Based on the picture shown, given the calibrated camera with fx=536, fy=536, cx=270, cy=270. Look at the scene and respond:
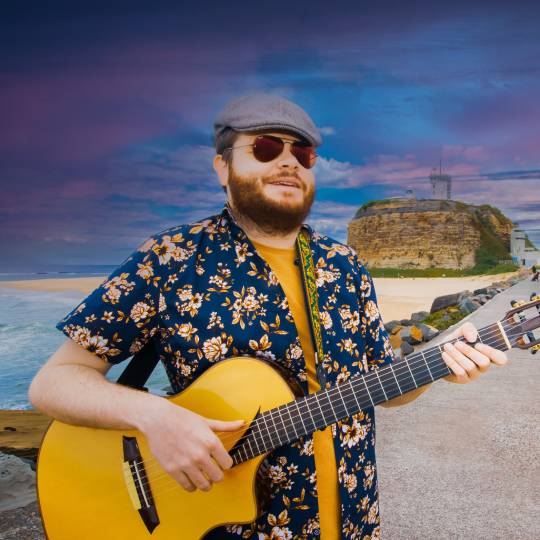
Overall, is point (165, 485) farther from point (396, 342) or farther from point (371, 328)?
point (396, 342)

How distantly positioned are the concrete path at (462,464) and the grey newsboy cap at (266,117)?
2391 millimetres

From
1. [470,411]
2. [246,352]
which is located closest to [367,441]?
[246,352]

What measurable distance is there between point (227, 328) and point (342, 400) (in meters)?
0.42

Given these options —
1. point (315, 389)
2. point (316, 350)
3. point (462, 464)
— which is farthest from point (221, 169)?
point (462, 464)

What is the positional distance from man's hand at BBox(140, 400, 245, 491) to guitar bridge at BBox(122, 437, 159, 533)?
8.3 inches

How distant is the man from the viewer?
157 centimetres

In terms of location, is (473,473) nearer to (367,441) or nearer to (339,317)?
(367,441)

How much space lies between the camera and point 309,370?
5.78ft

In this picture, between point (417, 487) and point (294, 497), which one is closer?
point (294, 497)

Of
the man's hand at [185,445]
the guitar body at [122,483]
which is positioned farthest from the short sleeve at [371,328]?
the man's hand at [185,445]

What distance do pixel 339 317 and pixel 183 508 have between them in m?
0.78

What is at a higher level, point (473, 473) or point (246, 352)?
point (246, 352)

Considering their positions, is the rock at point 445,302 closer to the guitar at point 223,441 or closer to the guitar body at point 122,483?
the guitar at point 223,441

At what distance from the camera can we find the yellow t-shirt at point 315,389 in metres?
1.72
